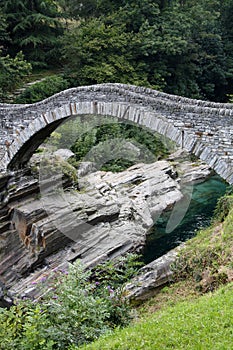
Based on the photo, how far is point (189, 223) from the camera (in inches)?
657

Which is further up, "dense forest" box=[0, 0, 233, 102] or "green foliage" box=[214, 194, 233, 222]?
"dense forest" box=[0, 0, 233, 102]

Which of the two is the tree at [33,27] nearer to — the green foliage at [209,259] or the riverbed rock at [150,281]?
the riverbed rock at [150,281]

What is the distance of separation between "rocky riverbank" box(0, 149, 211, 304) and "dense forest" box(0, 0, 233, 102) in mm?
7626

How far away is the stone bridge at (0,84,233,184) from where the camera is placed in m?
10.3

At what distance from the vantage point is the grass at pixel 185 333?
529 cm

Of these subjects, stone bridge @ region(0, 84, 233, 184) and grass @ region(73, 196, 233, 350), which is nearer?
grass @ region(73, 196, 233, 350)

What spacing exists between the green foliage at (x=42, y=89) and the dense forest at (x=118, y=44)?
2.8 inches

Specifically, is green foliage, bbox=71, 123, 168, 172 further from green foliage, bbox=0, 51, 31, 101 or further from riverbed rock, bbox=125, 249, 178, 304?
riverbed rock, bbox=125, 249, 178, 304

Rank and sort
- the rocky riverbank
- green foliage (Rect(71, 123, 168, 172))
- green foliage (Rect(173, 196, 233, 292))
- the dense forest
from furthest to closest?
the dense forest → green foliage (Rect(71, 123, 168, 172)) → the rocky riverbank → green foliage (Rect(173, 196, 233, 292))

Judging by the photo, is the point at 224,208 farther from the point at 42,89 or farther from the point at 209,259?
the point at 42,89

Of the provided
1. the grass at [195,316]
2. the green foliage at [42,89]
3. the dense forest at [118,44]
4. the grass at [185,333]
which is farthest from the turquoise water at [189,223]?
the green foliage at [42,89]

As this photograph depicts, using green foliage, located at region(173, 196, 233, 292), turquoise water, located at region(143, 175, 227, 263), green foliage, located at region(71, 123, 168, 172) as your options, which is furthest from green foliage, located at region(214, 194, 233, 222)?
green foliage, located at region(71, 123, 168, 172)

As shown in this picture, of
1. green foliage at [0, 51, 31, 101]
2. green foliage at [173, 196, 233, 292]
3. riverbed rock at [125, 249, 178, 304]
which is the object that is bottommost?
riverbed rock at [125, 249, 178, 304]

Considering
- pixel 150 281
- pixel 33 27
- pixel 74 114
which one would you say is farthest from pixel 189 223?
pixel 33 27
